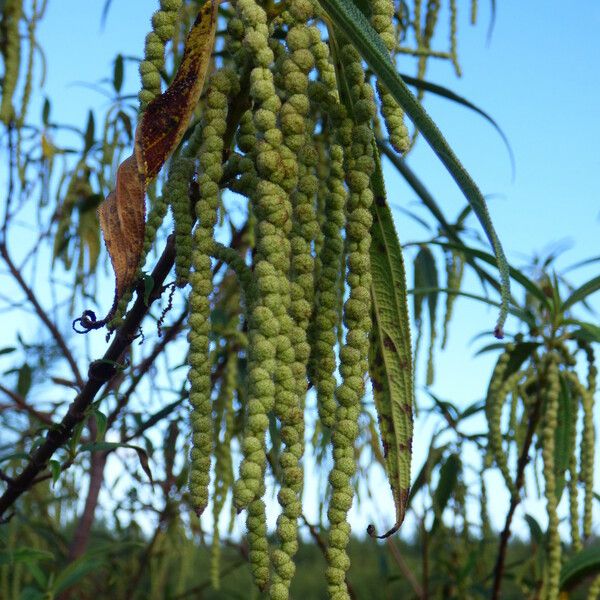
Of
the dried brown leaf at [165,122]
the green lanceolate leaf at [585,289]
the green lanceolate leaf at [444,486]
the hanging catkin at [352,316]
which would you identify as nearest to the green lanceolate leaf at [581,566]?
the green lanceolate leaf at [444,486]

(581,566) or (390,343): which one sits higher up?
(390,343)

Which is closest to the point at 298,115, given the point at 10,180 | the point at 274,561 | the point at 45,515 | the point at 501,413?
the point at 274,561

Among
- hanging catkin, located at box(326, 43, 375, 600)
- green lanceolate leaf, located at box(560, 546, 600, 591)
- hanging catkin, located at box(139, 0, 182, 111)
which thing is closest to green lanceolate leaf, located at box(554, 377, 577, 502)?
green lanceolate leaf, located at box(560, 546, 600, 591)

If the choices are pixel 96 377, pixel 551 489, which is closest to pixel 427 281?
pixel 551 489

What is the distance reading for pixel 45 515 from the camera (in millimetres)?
2348

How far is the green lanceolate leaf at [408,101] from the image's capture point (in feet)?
2.32

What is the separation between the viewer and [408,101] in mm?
707

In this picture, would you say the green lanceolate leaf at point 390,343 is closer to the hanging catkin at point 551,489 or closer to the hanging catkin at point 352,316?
the hanging catkin at point 352,316

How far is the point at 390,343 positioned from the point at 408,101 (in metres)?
0.23

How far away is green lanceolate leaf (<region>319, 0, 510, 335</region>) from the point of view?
0.71 metres

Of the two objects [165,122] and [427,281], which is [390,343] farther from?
[427,281]

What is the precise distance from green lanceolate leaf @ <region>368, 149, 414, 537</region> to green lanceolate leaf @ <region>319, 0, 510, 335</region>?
0.09m

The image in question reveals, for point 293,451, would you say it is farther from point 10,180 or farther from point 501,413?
point 10,180

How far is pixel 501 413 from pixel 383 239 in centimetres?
82
